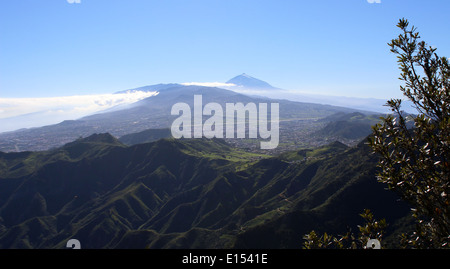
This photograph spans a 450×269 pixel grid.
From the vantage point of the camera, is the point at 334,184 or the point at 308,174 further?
the point at 308,174

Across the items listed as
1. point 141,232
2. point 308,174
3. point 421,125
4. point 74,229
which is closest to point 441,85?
point 421,125

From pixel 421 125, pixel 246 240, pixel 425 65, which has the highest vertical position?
pixel 425 65

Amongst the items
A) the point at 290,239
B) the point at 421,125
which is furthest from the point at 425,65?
the point at 290,239

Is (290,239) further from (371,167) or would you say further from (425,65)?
(425,65)
